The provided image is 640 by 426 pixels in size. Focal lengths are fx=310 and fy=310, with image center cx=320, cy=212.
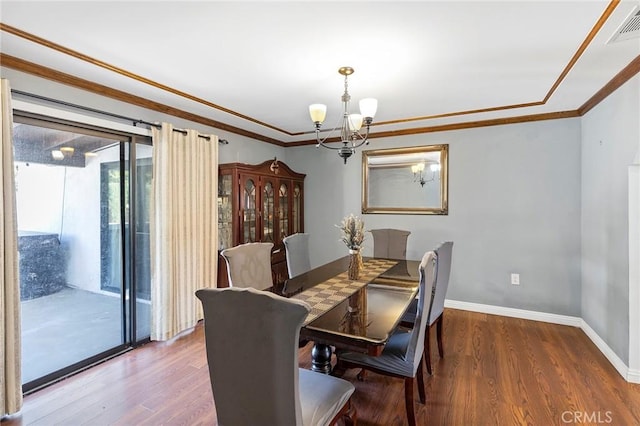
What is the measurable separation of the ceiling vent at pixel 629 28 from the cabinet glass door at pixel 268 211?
3.41 meters

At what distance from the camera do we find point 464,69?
92.5 inches

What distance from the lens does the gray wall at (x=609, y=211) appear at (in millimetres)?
2412

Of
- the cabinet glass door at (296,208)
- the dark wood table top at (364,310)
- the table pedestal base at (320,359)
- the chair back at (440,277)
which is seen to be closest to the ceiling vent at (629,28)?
the chair back at (440,277)

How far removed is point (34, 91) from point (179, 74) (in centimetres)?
100

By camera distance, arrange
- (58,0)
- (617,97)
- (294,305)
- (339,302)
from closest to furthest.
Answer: (294,305) → (58,0) → (339,302) → (617,97)

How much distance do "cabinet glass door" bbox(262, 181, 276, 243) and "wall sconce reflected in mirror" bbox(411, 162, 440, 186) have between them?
76.4 inches

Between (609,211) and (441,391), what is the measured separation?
216 cm

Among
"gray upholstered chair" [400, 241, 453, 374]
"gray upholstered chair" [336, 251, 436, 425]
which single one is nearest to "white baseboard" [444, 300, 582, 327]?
"gray upholstered chair" [400, 241, 453, 374]

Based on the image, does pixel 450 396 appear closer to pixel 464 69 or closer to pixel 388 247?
pixel 388 247

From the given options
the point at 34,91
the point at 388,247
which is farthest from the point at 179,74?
the point at 388,247

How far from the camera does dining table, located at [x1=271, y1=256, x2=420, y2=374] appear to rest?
5.00 feet

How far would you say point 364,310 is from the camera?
6.01 feet

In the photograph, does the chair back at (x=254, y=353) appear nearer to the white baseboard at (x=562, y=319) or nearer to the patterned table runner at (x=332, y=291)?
the patterned table runner at (x=332, y=291)

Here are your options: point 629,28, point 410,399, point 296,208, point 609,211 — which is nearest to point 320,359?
point 410,399
